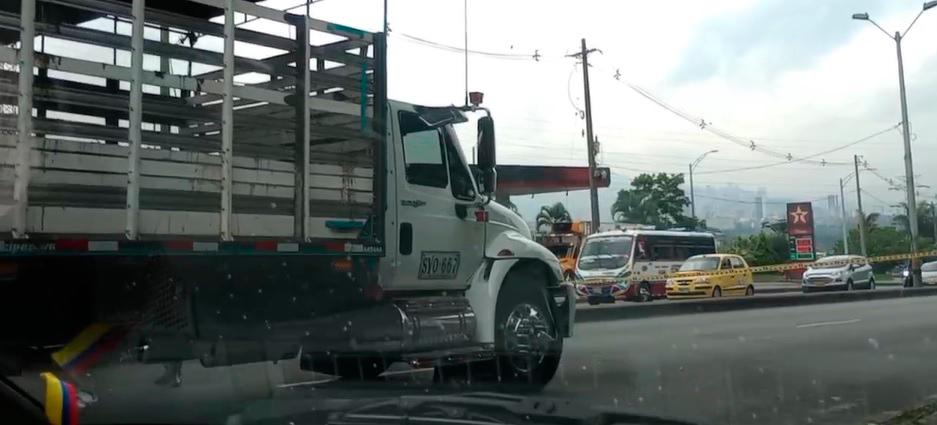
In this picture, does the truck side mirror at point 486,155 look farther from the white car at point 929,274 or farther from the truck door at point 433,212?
the white car at point 929,274

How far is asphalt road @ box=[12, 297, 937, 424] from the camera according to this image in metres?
6.38

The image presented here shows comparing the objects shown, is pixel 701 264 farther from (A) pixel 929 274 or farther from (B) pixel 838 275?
(A) pixel 929 274

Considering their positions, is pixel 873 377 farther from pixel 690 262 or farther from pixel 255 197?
pixel 690 262

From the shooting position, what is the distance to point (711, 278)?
27266mm

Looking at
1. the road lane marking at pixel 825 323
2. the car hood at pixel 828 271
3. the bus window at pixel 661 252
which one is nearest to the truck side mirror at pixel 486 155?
the road lane marking at pixel 825 323

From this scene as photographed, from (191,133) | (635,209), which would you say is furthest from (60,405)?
(635,209)

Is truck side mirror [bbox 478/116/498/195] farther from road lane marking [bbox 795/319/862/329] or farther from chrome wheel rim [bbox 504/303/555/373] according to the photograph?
road lane marking [bbox 795/319/862/329]

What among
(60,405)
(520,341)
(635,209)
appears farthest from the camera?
(635,209)

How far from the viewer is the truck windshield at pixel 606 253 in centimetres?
2838

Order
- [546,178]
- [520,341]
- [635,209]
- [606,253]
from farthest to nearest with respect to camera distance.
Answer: [635,209]
[546,178]
[606,253]
[520,341]

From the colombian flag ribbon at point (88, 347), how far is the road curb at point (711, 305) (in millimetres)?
12282

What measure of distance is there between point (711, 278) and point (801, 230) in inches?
649

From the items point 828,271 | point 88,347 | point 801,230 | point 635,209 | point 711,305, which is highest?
point 635,209

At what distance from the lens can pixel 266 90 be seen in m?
6.63
